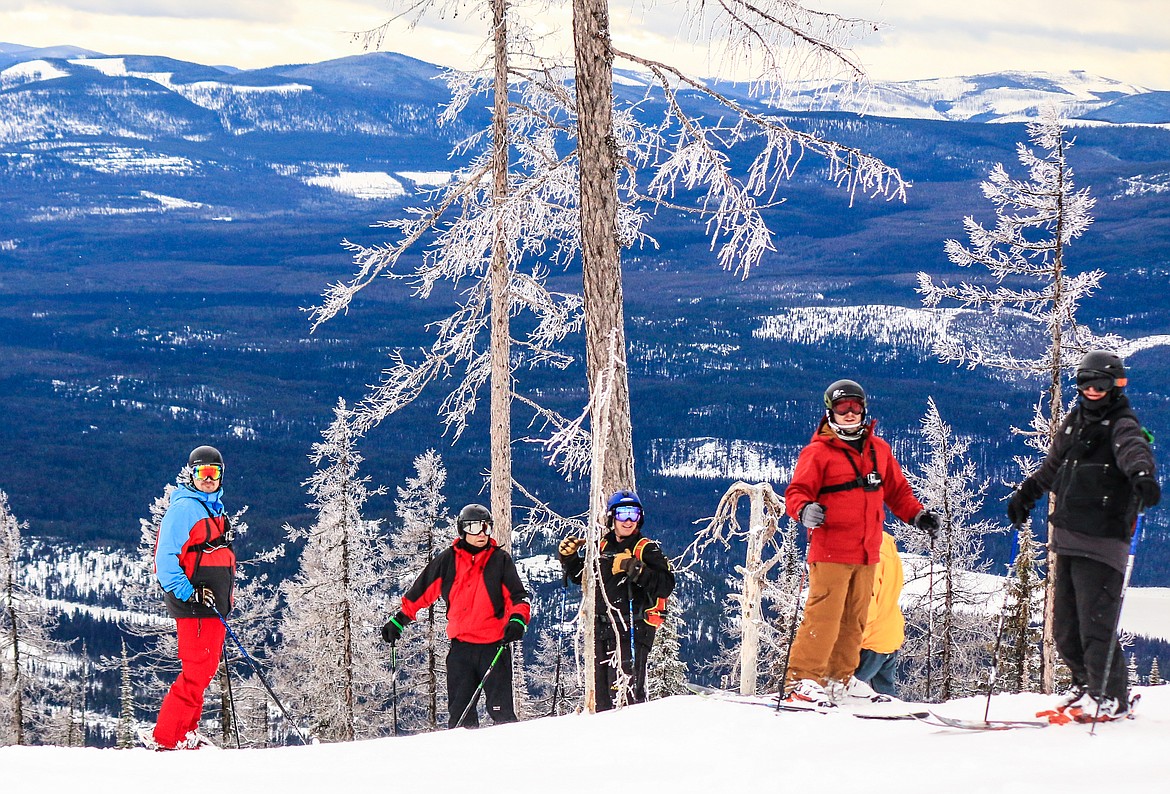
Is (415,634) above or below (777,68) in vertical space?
below

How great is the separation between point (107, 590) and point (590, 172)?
9184 centimetres

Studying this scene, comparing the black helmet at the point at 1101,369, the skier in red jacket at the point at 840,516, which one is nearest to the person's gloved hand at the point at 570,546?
the skier in red jacket at the point at 840,516

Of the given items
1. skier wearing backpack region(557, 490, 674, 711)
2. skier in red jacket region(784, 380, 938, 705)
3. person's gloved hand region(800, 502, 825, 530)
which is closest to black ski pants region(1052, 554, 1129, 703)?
skier in red jacket region(784, 380, 938, 705)

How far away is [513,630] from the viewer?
22.3ft

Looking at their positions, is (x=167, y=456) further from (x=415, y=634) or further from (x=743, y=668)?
(x=743, y=668)

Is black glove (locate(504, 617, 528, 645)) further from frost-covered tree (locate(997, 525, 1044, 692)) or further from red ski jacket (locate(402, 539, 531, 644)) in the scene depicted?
frost-covered tree (locate(997, 525, 1044, 692))

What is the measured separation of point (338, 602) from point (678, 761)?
15.4 meters

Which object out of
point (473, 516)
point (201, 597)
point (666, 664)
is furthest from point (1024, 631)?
point (201, 597)

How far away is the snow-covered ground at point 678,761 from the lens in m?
4.04

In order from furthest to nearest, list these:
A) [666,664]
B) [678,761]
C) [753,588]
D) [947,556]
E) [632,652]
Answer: [947,556] < [666,664] < [632,652] < [753,588] < [678,761]

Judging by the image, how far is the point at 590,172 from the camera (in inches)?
290

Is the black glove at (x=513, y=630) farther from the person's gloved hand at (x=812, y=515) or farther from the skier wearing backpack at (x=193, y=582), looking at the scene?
the person's gloved hand at (x=812, y=515)

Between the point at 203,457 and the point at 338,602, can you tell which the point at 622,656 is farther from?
the point at 338,602

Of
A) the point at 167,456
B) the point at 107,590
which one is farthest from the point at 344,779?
the point at 167,456
